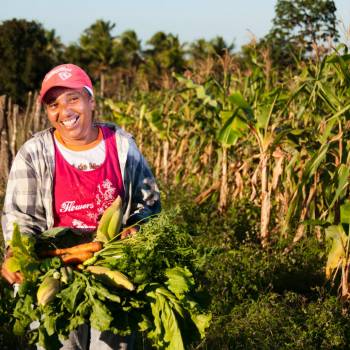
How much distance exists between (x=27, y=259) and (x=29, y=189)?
18.7 inches

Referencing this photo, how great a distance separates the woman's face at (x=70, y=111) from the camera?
2787 mm

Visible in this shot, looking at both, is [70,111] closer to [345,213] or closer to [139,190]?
[139,190]

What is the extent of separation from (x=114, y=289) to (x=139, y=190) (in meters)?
0.67

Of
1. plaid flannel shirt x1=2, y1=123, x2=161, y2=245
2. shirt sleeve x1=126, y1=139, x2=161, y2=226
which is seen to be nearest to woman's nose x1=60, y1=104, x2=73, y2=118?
plaid flannel shirt x1=2, y1=123, x2=161, y2=245

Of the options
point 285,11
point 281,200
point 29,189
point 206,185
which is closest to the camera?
point 29,189

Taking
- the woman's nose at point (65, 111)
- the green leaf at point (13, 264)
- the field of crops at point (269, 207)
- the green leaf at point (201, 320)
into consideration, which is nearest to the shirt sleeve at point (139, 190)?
the field of crops at point (269, 207)

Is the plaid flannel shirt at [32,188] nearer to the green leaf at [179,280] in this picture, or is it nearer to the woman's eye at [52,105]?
the woman's eye at [52,105]

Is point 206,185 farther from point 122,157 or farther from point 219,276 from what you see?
point 122,157

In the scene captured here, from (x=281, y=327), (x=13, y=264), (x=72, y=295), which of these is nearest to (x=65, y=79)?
(x=13, y=264)

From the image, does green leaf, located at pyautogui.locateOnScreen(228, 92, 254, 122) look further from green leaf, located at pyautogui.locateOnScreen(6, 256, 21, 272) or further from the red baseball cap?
green leaf, located at pyautogui.locateOnScreen(6, 256, 21, 272)

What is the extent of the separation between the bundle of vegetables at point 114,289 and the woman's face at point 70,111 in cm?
44

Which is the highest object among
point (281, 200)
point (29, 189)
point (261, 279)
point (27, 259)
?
point (29, 189)

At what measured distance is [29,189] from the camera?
2.80 m

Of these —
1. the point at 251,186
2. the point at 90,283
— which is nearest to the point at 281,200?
the point at 251,186
